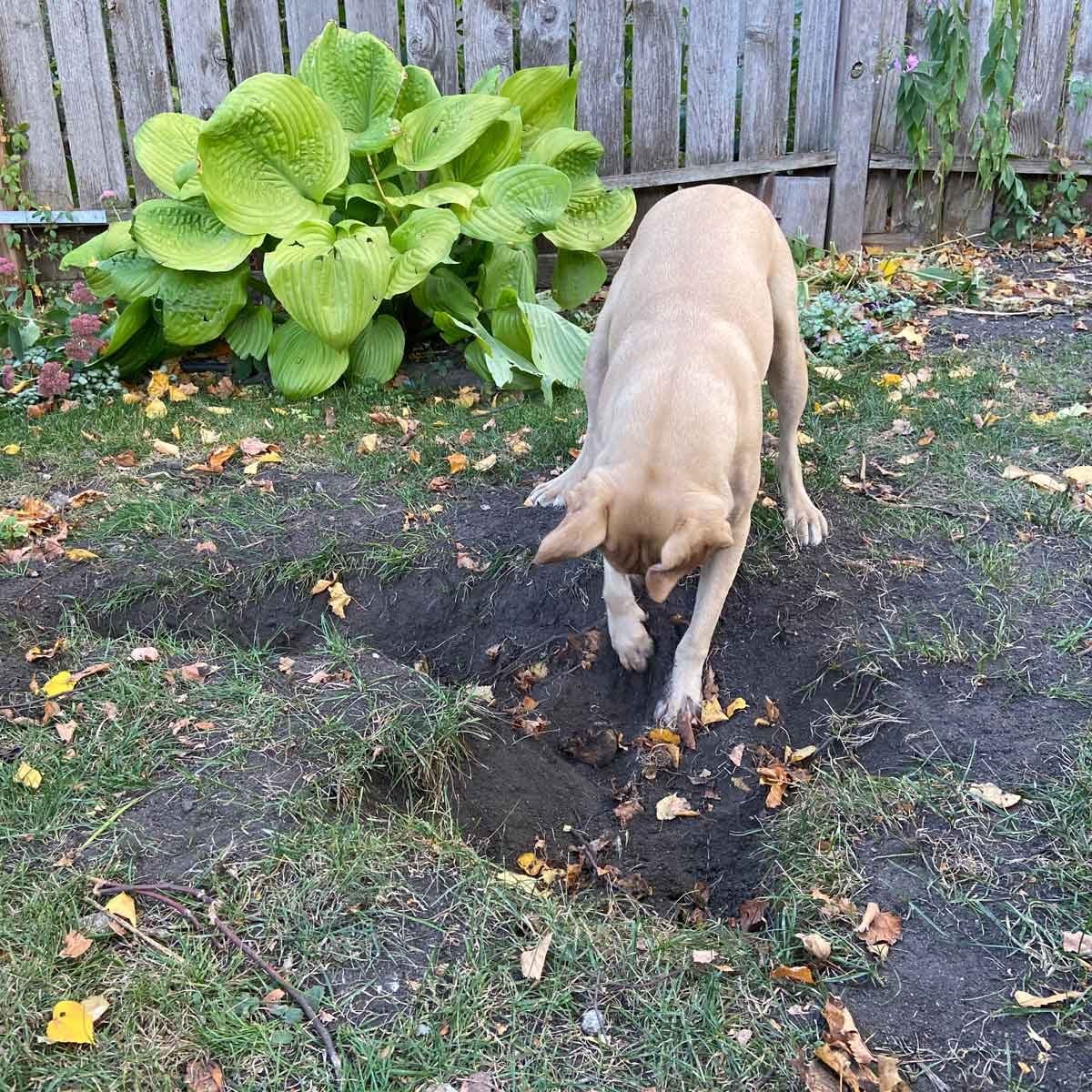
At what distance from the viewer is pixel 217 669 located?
357 centimetres

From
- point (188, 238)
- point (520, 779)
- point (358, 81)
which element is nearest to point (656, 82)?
point (358, 81)

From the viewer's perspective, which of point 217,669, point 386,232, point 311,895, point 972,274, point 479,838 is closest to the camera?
point 311,895

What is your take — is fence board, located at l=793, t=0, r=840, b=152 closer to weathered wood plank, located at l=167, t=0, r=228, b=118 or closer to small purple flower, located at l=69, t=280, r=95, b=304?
weathered wood plank, located at l=167, t=0, r=228, b=118

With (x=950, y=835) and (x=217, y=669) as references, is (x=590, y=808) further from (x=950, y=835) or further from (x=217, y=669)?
Result: (x=217, y=669)

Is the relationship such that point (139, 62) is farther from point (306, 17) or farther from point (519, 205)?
point (519, 205)

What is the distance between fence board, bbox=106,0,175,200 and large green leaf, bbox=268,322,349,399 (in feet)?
5.70

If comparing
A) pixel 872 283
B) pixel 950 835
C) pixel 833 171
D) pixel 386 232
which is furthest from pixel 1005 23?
pixel 950 835

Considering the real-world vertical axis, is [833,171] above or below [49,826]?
above

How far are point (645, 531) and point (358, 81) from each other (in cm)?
399

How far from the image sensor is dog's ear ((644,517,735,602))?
276 centimetres

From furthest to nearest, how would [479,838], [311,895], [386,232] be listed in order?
1. [386,232]
2. [479,838]
3. [311,895]

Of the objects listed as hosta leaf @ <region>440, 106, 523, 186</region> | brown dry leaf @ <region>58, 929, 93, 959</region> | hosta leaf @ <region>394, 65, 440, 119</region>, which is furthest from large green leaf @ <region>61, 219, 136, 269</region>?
brown dry leaf @ <region>58, 929, 93, 959</region>

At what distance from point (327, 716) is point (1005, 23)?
6.66 meters

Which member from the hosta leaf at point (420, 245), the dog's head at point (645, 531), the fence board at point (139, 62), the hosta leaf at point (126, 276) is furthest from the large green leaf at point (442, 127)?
the dog's head at point (645, 531)
